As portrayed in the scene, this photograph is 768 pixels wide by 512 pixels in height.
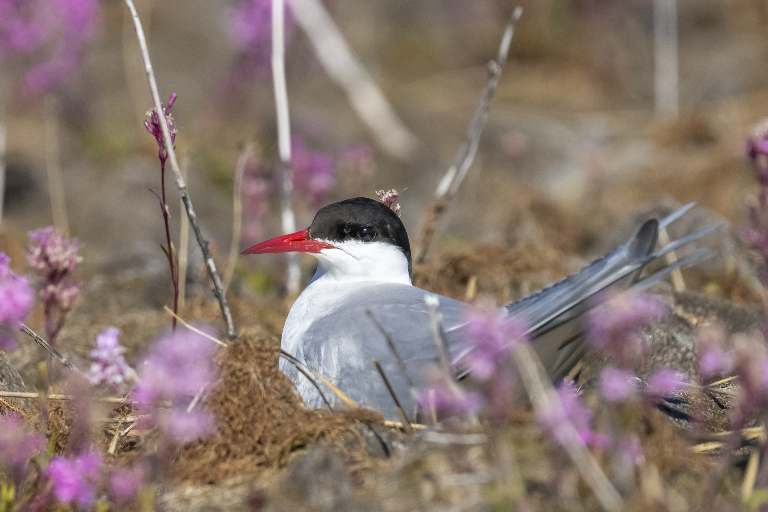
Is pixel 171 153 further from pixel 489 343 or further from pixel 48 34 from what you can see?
pixel 48 34

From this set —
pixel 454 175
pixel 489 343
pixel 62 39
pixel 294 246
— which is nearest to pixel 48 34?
pixel 62 39

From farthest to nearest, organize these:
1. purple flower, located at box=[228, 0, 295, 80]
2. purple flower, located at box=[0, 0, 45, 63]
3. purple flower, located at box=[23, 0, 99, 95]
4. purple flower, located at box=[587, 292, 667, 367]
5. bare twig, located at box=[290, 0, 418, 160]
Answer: bare twig, located at box=[290, 0, 418, 160]
purple flower, located at box=[228, 0, 295, 80]
purple flower, located at box=[23, 0, 99, 95]
purple flower, located at box=[0, 0, 45, 63]
purple flower, located at box=[587, 292, 667, 367]

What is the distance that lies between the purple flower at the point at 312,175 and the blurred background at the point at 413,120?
12 mm

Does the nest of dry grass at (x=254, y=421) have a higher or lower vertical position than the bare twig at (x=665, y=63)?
lower

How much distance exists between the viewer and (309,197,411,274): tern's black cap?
2922mm

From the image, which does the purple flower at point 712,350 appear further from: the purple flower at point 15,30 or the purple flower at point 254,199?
the purple flower at point 15,30

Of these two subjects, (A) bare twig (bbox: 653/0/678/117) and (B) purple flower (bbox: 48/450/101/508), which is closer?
(B) purple flower (bbox: 48/450/101/508)

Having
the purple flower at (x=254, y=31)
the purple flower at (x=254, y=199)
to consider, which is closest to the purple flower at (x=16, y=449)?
the purple flower at (x=254, y=199)

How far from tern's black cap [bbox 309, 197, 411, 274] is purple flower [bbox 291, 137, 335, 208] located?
5.65 ft

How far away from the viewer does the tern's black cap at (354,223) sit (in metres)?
2.92

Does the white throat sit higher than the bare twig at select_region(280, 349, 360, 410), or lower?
higher

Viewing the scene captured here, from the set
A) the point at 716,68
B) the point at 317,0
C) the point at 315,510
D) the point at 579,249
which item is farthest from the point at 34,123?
the point at 315,510

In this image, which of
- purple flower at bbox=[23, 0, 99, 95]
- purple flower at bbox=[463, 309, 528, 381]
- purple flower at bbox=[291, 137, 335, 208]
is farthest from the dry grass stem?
purple flower at bbox=[23, 0, 99, 95]

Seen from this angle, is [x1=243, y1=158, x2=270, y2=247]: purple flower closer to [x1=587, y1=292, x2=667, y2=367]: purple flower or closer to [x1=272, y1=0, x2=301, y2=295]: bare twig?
[x1=272, y1=0, x2=301, y2=295]: bare twig
